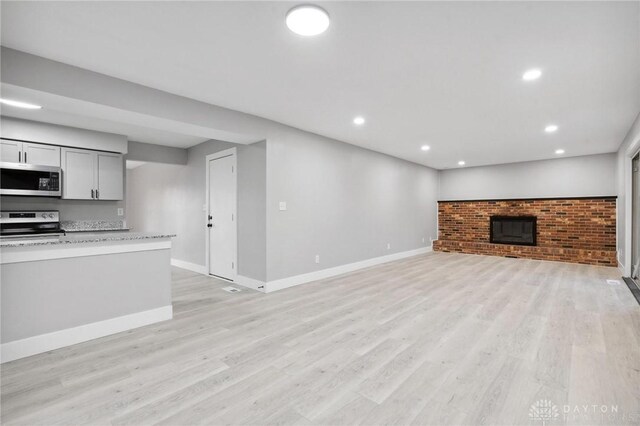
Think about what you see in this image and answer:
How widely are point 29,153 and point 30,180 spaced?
38 cm

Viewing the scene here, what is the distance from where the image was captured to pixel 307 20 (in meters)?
1.99

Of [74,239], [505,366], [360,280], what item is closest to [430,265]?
[360,280]

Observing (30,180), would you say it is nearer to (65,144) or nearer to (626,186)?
(65,144)

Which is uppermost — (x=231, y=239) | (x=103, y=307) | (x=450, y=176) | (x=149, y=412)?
(x=450, y=176)

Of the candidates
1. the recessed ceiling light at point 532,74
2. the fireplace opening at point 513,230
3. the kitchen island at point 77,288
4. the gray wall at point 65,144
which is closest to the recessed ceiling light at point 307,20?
the recessed ceiling light at point 532,74

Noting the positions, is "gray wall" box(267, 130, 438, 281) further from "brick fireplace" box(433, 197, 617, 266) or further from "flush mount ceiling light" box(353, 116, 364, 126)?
"brick fireplace" box(433, 197, 617, 266)

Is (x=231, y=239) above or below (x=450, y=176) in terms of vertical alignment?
below

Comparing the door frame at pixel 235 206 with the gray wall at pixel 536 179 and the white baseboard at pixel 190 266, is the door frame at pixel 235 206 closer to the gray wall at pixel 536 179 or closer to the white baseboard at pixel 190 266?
the white baseboard at pixel 190 266

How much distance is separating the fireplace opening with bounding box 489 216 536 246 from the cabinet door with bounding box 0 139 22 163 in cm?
932

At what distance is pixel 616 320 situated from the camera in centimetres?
308

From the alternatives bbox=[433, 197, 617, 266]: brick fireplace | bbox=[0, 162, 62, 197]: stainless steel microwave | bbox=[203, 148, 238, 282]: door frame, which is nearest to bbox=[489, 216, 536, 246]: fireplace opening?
bbox=[433, 197, 617, 266]: brick fireplace

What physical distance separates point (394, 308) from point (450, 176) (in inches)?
244

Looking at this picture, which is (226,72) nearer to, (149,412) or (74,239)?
(74,239)

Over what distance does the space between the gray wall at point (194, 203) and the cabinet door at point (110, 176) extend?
1164 mm
